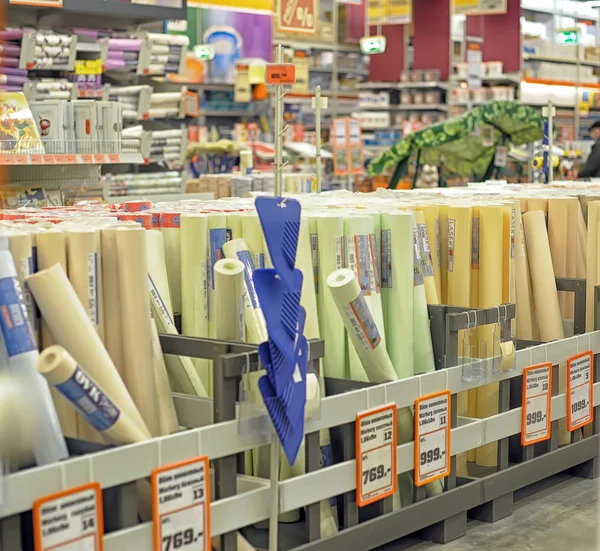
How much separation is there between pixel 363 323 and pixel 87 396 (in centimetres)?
77

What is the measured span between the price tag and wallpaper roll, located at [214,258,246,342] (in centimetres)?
101

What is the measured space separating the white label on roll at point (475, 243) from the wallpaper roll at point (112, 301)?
1.25 m

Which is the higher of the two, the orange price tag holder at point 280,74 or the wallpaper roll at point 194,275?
the orange price tag holder at point 280,74

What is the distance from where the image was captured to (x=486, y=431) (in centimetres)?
292

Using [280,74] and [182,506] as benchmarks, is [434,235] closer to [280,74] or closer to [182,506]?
[182,506]

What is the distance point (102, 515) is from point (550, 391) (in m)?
1.64

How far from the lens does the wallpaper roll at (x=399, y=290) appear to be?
283 cm

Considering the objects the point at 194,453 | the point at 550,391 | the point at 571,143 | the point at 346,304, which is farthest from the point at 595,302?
the point at 571,143

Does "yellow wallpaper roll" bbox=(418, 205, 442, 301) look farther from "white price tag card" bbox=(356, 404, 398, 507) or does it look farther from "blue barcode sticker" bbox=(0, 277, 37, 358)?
"blue barcode sticker" bbox=(0, 277, 37, 358)

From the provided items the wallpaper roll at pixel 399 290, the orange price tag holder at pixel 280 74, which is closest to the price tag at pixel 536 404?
the wallpaper roll at pixel 399 290

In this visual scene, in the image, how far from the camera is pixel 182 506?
2084mm

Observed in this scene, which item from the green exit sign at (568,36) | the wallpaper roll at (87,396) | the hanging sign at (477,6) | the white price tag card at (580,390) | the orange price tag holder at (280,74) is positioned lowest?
the white price tag card at (580,390)

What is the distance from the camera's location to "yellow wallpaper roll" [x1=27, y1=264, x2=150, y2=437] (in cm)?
209

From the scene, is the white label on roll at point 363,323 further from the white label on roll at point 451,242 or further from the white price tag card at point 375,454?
the white label on roll at point 451,242
